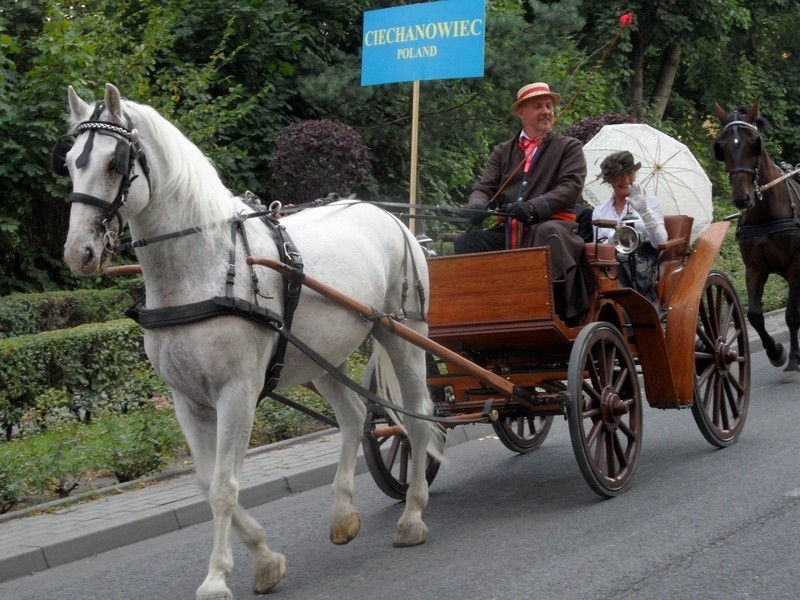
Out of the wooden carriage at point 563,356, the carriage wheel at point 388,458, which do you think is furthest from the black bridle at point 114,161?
the carriage wheel at point 388,458

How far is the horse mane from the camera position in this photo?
493 centimetres

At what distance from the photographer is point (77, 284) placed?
44.0ft

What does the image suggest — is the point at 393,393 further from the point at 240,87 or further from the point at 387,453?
the point at 240,87

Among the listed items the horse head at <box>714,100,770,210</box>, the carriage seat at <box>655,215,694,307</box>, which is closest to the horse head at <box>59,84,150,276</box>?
the carriage seat at <box>655,215,694,307</box>

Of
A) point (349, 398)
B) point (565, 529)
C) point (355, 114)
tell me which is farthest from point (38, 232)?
point (565, 529)

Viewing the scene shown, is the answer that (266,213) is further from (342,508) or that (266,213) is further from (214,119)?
(214,119)

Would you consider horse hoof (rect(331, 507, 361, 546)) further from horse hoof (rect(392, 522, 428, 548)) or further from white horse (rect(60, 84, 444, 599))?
white horse (rect(60, 84, 444, 599))

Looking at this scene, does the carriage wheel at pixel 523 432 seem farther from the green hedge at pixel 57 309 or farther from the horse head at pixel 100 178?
the green hedge at pixel 57 309

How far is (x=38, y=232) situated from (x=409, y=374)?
8.53 metres

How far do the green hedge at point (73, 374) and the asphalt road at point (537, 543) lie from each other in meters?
2.87

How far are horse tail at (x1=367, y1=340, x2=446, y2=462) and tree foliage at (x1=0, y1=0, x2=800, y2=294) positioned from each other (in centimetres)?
547

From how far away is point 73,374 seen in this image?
966 cm

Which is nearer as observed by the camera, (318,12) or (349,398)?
(349,398)

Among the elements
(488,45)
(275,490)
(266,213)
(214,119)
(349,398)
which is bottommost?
(275,490)
